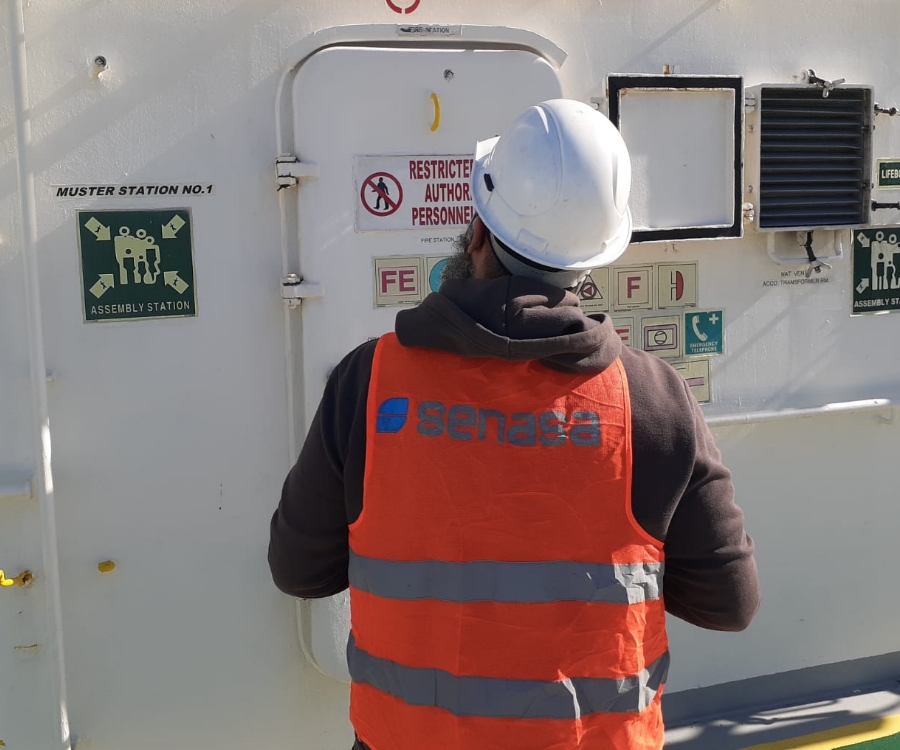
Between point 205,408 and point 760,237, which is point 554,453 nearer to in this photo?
point 205,408

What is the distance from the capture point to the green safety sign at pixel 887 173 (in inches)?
123

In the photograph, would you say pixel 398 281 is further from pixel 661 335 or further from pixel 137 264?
pixel 661 335

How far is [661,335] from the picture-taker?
287cm

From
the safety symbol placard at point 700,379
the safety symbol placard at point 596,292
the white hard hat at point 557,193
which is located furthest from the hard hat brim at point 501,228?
the safety symbol placard at point 700,379

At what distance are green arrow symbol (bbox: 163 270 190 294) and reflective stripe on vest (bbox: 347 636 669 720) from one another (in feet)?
4.05

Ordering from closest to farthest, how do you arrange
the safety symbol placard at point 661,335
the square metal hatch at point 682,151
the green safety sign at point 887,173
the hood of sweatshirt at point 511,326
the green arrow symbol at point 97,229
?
the hood of sweatshirt at point 511,326, the green arrow symbol at point 97,229, the square metal hatch at point 682,151, the safety symbol placard at point 661,335, the green safety sign at point 887,173

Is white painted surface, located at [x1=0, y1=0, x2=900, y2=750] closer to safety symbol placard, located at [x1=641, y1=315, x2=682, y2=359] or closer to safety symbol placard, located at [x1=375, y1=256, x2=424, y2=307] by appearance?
safety symbol placard, located at [x1=375, y1=256, x2=424, y2=307]

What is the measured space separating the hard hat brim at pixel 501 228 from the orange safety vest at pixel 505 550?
18 cm

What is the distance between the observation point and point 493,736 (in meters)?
1.44

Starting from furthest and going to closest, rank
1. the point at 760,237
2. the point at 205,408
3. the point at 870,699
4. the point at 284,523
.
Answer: the point at 870,699
the point at 760,237
the point at 205,408
the point at 284,523

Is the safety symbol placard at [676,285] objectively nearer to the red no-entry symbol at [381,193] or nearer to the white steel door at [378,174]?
the white steel door at [378,174]

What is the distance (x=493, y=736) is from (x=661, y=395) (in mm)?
578

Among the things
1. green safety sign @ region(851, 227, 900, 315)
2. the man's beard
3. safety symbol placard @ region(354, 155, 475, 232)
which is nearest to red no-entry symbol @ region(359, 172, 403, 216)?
safety symbol placard @ region(354, 155, 475, 232)

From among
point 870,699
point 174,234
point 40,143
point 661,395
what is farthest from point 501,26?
point 870,699
